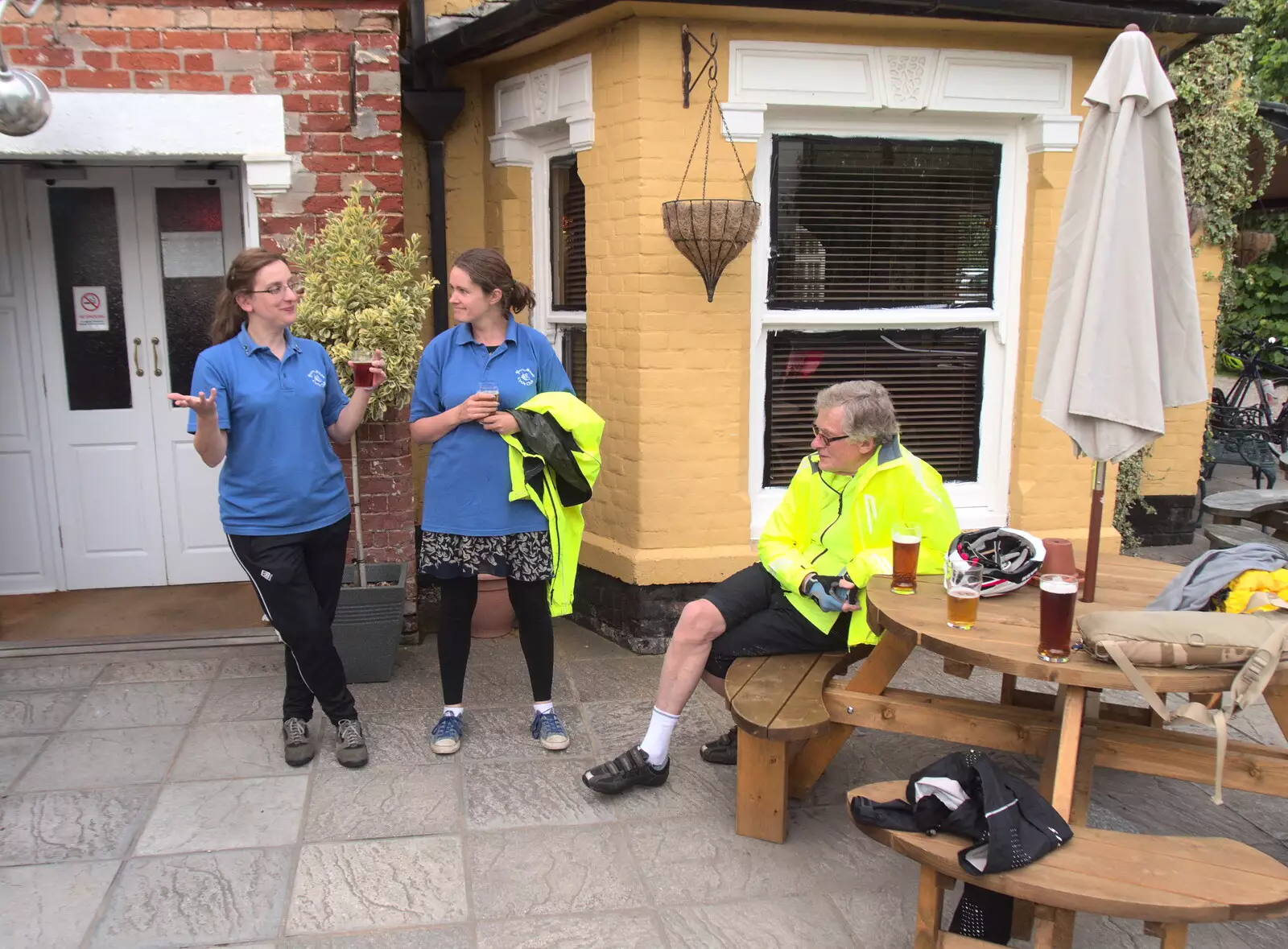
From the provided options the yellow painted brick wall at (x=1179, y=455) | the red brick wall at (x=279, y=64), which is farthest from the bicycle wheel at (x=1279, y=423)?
the red brick wall at (x=279, y=64)

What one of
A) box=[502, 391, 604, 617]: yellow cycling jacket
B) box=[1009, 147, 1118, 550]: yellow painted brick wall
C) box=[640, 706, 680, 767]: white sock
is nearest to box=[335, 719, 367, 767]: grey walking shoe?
box=[502, 391, 604, 617]: yellow cycling jacket

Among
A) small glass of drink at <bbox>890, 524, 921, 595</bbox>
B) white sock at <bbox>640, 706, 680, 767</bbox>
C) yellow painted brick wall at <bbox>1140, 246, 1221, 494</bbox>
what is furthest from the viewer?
yellow painted brick wall at <bbox>1140, 246, 1221, 494</bbox>

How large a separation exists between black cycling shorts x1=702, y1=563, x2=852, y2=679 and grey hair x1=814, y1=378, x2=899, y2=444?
0.64m

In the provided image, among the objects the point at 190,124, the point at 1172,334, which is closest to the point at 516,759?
the point at 1172,334

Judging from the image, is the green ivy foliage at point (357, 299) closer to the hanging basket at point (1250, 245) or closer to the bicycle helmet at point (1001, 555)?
the bicycle helmet at point (1001, 555)

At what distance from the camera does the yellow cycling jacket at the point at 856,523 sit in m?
3.35

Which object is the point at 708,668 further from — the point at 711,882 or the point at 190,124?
the point at 190,124

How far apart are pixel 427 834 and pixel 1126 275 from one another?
8.83 feet

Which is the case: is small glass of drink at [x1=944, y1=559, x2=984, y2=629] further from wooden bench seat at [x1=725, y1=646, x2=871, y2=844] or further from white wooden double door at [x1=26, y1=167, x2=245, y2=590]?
white wooden double door at [x1=26, y1=167, x2=245, y2=590]

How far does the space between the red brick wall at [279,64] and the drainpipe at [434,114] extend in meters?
0.57

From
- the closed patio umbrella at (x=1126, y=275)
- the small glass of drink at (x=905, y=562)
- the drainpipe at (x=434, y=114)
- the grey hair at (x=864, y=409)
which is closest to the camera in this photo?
the closed patio umbrella at (x=1126, y=275)

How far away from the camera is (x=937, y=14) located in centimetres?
442

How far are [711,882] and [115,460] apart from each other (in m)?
4.13

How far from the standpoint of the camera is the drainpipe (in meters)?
5.19
